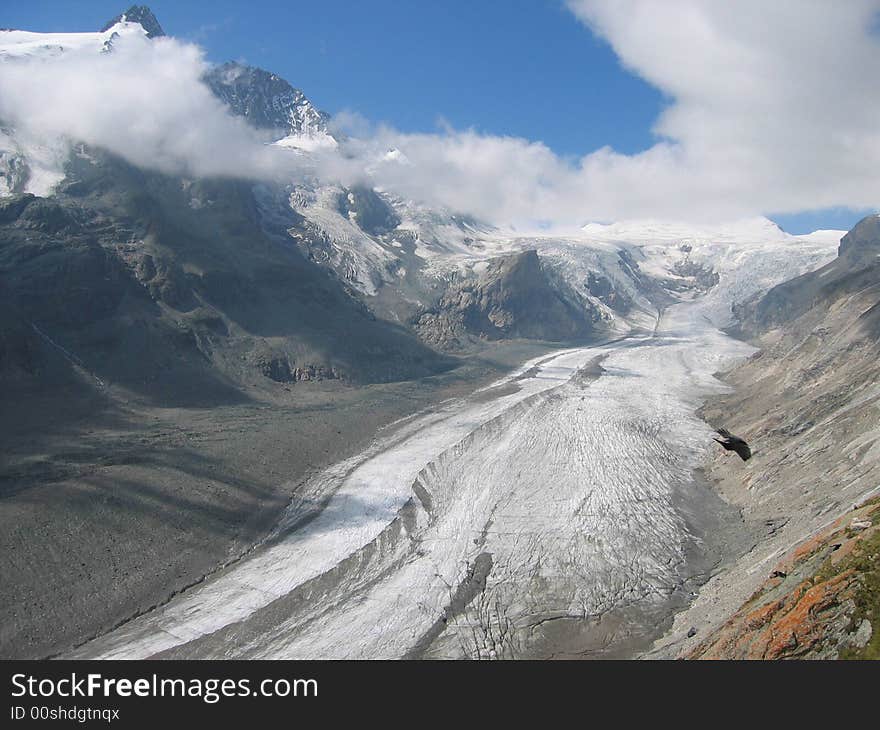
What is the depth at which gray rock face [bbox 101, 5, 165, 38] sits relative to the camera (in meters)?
170

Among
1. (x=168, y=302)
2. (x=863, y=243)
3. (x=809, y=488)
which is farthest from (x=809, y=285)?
(x=168, y=302)

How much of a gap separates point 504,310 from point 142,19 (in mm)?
130820

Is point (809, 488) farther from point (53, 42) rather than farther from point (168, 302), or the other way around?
point (53, 42)

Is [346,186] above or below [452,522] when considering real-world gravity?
above

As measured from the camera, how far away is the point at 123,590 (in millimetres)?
25906

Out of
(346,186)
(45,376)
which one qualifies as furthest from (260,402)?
(346,186)

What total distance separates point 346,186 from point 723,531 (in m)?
148

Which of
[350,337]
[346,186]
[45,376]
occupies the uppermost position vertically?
[346,186]

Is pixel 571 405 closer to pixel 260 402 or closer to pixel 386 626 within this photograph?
pixel 260 402

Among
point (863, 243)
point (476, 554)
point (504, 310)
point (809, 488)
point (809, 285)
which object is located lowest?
point (476, 554)

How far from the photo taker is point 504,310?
12044cm

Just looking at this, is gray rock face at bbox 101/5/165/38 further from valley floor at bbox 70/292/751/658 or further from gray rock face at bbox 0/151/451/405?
valley floor at bbox 70/292/751/658

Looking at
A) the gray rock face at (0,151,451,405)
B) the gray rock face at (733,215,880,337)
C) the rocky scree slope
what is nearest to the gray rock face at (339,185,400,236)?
the gray rock face at (0,151,451,405)

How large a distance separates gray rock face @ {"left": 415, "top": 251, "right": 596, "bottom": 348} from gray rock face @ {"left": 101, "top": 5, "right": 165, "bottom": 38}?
116424 millimetres
